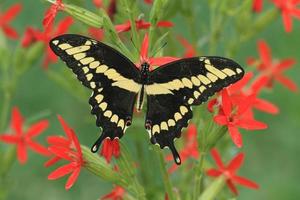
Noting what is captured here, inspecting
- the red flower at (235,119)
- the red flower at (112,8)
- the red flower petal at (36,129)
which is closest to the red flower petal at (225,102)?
the red flower at (235,119)

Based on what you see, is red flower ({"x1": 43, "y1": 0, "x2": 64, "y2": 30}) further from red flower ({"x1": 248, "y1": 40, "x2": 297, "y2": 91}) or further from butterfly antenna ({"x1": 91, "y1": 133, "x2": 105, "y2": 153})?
red flower ({"x1": 248, "y1": 40, "x2": 297, "y2": 91})

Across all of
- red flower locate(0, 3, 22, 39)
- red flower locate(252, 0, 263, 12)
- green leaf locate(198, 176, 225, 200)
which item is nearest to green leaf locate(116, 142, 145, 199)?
green leaf locate(198, 176, 225, 200)

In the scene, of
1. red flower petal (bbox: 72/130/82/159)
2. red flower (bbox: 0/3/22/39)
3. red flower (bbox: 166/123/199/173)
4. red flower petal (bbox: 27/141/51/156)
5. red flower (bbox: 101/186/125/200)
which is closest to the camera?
red flower petal (bbox: 72/130/82/159)

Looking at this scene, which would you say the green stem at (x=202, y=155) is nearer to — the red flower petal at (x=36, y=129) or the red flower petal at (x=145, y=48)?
the red flower petal at (x=145, y=48)

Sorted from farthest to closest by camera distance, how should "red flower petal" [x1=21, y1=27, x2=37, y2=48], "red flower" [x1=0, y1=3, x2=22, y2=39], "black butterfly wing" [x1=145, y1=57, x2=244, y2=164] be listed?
"red flower" [x1=0, y1=3, x2=22, y2=39] → "red flower petal" [x1=21, y1=27, x2=37, y2=48] → "black butterfly wing" [x1=145, y1=57, x2=244, y2=164]

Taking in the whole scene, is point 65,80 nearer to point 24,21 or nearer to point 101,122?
point 101,122

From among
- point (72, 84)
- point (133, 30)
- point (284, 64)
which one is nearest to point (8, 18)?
point (72, 84)

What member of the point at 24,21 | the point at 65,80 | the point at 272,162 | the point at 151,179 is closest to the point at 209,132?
the point at 151,179

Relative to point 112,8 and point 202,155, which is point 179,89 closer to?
point 202,155
